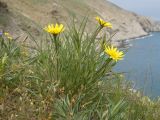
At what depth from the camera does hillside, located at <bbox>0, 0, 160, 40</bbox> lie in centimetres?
3606

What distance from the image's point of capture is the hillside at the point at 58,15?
36.1 meters

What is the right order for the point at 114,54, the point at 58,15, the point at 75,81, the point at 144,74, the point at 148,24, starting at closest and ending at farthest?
the point at 114,54
the point at 75,81
the point at 144,74
the point at 58,15
the point at 148,24

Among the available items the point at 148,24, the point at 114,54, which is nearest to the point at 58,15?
the point at 114,54

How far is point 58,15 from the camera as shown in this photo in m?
71.1

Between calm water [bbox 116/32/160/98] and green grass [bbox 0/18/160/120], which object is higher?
green grass [bbox 0/18/160/120]

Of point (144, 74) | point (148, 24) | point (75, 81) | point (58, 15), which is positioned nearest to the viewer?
point (75, 81)

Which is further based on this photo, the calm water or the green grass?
the calm water

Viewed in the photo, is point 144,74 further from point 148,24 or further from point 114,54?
point 148,24

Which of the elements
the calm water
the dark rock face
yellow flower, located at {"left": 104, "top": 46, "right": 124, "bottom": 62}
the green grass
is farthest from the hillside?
yellow flower, located at {"left": 104, "top": 46, "right": 124, "bottom": 62}

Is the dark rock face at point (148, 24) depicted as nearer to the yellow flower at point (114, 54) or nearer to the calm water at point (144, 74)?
the calm water at point (144, 74)

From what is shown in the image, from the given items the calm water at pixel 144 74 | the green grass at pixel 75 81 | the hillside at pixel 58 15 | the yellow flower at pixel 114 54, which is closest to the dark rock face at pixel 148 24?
the hillside at pixel 58 15

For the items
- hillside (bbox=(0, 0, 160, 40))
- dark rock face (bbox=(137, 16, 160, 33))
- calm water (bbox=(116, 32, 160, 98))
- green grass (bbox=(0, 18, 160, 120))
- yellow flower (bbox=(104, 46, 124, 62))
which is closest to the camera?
green grass (bbox=(0, 18, 160, 120))

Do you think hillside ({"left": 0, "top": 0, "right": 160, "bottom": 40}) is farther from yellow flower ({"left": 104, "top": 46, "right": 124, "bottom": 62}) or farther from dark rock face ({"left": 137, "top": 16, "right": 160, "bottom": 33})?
yellow flower ({"left": 104, "top": 46, "right": 124, "bottom": 62})

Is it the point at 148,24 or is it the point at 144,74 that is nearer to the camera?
the point at 144,74
